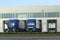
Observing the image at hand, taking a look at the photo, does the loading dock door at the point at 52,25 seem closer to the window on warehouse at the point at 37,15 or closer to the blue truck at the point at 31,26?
the blue truck at the point at 31,26

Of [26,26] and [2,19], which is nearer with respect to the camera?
[26,26]

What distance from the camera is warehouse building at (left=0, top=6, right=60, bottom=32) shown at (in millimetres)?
46938

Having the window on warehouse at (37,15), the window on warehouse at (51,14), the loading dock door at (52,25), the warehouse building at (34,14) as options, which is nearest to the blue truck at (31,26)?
the warehouse building at (34,14)

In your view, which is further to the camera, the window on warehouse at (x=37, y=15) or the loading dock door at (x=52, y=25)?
the window on warehouse at (x=37, y=15)

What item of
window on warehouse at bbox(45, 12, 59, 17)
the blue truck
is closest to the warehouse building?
window on warehouse at bbox(45, 12, 59, 17)

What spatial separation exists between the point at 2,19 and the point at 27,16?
571cm

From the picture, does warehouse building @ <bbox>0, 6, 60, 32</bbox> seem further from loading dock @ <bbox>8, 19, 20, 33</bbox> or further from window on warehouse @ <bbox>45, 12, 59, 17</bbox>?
loading dock @ <bbox>8, 19, 20, 33</bbox>

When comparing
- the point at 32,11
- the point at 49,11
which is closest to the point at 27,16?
the point at 32,11

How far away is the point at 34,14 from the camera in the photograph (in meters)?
49.6

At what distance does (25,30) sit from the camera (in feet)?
147

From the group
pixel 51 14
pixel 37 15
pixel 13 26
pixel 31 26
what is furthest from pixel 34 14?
pixel 13 26

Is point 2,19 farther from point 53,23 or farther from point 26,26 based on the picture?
point 53,23

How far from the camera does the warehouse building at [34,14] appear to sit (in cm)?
4694

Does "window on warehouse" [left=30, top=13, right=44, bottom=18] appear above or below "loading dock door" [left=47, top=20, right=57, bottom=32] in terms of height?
above
